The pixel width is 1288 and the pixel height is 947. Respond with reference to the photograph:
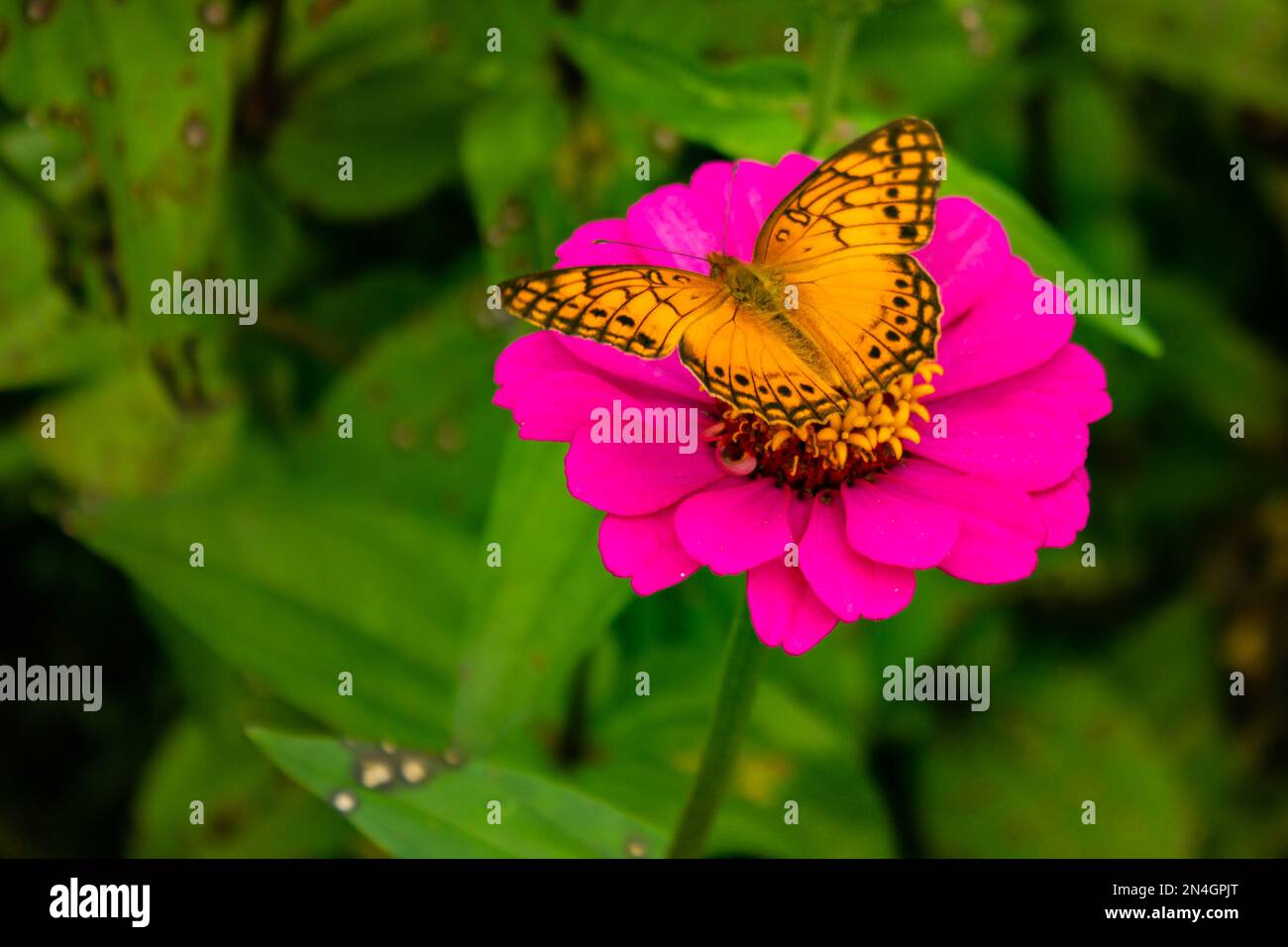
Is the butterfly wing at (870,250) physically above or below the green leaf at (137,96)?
below

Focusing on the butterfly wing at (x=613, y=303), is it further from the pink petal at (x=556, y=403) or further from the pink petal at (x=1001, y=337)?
the pink petal at (x=1001, y=337)

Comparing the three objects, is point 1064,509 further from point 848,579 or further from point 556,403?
point 556,403

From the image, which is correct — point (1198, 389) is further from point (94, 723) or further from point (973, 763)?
point (94, 723)

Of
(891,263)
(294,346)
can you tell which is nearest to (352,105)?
(294,346)

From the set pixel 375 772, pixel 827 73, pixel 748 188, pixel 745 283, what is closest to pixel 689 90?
pixel 827 73

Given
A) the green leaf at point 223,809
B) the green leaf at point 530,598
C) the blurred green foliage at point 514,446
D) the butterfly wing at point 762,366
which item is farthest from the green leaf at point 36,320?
the butterfly wing at point 762,366

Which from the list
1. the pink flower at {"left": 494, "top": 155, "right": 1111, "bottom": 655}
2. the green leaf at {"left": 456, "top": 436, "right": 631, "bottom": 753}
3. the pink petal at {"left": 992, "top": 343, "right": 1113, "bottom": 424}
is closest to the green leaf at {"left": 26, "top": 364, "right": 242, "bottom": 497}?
the green leaf at {"left": 456, "top": 436, "right": 631, "bottom": 753}
